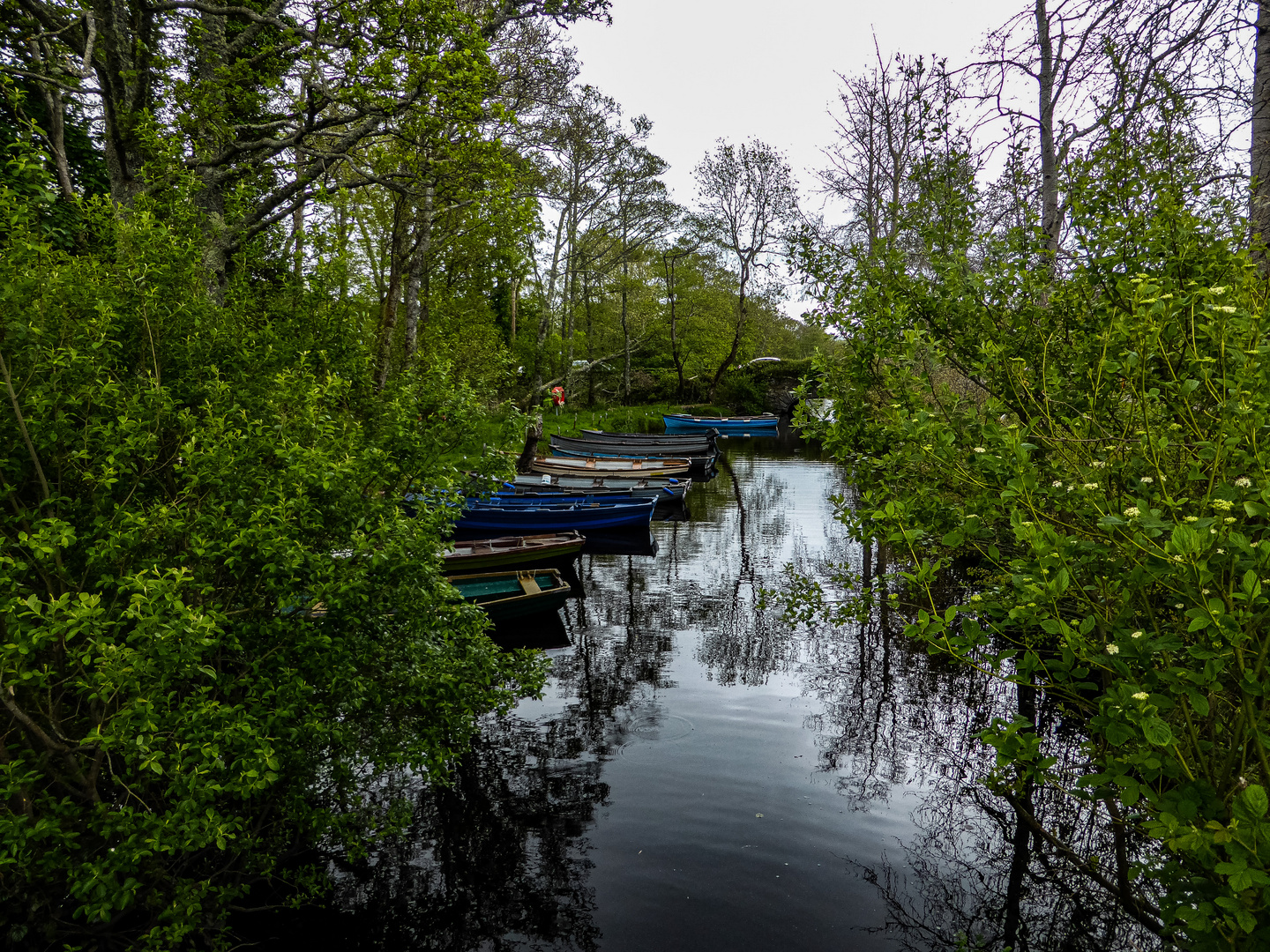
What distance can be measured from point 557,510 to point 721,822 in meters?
10.6

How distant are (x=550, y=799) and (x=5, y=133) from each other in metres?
13.1

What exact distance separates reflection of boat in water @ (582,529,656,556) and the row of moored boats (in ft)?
0.40

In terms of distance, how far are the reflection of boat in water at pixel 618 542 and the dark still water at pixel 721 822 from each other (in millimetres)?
5636

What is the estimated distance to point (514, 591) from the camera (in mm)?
12305

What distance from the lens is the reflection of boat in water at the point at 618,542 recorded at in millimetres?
17391

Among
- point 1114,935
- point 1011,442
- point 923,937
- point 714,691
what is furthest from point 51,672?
point 714,691

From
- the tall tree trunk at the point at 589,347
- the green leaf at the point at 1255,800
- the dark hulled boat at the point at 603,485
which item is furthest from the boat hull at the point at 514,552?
the tall tree trunk at the point at 589,347

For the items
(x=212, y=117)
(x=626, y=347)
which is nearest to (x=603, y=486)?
(x=212, y=117)

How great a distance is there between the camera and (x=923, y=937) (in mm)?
5363

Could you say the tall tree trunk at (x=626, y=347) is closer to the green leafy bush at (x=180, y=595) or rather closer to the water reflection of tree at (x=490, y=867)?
the water reflection of tree at (x=490, y=867)

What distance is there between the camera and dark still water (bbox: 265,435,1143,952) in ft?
17.9

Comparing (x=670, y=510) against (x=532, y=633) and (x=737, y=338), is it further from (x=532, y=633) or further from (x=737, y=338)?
(x=737, y=338)

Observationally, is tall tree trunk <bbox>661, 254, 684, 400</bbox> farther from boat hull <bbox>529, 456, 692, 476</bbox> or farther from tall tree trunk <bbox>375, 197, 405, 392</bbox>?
tall tree trunk <bbox>375, 197, 405, 392</bbox>

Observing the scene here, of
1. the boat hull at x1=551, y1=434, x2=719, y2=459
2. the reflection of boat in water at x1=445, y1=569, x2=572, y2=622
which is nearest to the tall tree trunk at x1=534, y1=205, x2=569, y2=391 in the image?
the boat hull at x1=551, y1=434, x2=719, y2=459
